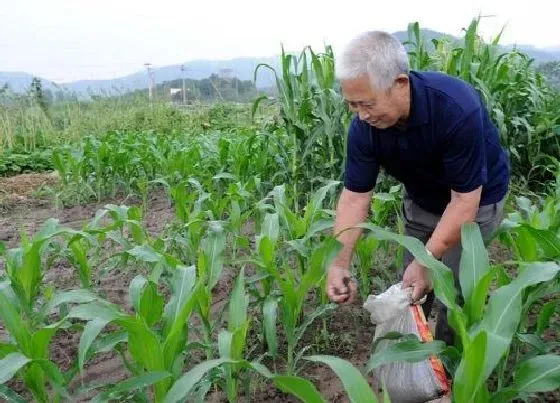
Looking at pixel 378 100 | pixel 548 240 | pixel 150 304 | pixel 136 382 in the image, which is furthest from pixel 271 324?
pixel 548 240

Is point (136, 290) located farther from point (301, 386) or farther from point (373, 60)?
point (373, 60)

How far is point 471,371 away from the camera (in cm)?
140

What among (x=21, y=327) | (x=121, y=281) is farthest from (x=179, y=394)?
(x=121, y=281)

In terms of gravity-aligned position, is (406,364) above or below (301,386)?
below

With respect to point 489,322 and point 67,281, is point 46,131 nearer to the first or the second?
point 67,281

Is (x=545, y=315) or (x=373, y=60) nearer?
(x=373, y=60)

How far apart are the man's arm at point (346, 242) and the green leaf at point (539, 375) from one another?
2.56 ft

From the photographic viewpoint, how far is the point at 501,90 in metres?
Answer: 5.17

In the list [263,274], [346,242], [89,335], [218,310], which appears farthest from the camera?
[218,310]

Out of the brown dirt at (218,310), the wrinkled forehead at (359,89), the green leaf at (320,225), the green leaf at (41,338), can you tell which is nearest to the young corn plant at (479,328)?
the wrinkled forehead at (359,89)

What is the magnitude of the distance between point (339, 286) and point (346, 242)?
194 mm

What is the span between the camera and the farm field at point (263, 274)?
5.40 ft

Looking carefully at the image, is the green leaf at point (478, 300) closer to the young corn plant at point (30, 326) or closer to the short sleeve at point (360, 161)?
the short sleeve at point (360, 161)

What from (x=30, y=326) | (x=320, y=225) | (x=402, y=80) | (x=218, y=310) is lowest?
(x=218, y=310)
